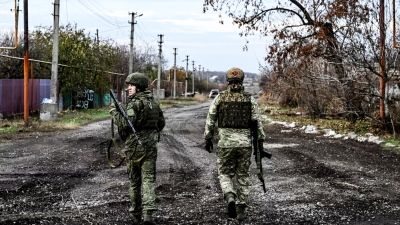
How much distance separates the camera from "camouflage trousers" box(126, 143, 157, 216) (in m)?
5.84

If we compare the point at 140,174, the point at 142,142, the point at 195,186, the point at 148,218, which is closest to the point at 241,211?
the point at 148,218

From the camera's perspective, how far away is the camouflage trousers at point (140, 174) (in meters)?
5.84

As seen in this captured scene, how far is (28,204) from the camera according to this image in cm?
675

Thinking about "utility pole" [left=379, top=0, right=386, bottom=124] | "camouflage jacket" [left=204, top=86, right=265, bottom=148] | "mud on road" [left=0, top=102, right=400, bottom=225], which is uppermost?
"utility pole" [left=379, top=0, right=386, bottom=124]

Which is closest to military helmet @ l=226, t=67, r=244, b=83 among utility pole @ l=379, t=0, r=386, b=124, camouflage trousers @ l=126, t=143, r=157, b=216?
A: camouflage trousers @ l=126, t=143, r=157, b=216

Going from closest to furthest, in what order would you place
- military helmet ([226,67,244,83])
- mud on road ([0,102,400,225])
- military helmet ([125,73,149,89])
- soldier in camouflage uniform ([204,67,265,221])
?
1. military helmet ([125,73,149,89])
2. mud on road ([0,102,400,225])
3. soldier in camouflage uniform ([204,67,265,221])
4. military helmet ([226,67,244,83])

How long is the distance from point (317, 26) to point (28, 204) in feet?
45.2

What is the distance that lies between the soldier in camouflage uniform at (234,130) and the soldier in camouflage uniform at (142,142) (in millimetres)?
831

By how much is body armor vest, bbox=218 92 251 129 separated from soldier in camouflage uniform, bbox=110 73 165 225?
0.88 m

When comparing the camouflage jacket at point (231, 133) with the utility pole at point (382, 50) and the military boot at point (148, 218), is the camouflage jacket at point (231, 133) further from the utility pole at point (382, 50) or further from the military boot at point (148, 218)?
the utility pole at point (382, 50)

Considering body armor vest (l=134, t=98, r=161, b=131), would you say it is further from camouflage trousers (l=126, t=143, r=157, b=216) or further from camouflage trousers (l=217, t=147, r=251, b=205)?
camouflage trousers (l=217, t=147, r=251, b=205)

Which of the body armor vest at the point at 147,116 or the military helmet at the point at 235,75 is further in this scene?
the military helmet at the point at 235,75

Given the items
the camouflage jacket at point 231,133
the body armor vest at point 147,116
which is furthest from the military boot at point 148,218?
the camouflage jacket at point 231,133

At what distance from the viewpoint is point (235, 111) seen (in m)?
6.37
